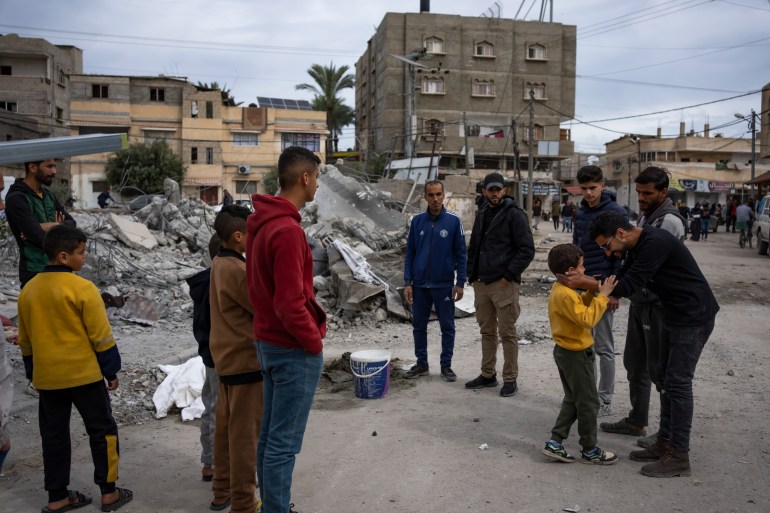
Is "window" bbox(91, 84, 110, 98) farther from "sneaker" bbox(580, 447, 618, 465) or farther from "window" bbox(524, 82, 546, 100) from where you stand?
"sneaker" bbox(580, 447, 618, 465)

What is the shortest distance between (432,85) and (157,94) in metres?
23.5

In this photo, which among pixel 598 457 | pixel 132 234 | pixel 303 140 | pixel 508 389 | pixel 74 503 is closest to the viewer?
pixel 74 503

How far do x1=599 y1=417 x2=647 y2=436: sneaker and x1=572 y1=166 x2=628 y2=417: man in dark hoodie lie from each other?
372 millimetres

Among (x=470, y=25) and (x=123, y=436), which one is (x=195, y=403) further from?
(x=470, y=25)

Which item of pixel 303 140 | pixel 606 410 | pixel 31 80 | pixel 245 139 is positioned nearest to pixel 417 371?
pixel 606 410

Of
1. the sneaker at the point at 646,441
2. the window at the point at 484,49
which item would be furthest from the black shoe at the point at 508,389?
the window at the point at 484,49

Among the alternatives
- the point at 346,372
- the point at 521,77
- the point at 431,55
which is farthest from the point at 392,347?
the point at 521,77

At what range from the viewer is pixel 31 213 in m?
4.98

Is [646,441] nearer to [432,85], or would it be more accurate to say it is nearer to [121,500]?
[121,500]

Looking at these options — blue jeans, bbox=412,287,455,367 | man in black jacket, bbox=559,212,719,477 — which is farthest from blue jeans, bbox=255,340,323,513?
blue jeans, bbox=412,287,455,367

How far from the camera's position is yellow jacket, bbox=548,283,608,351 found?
13.8 ft

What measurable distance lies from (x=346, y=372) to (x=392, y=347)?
1.70 metres

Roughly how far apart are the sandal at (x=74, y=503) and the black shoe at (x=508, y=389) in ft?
11.7

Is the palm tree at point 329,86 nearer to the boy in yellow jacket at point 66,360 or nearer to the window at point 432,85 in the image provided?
the window at point 432,85
